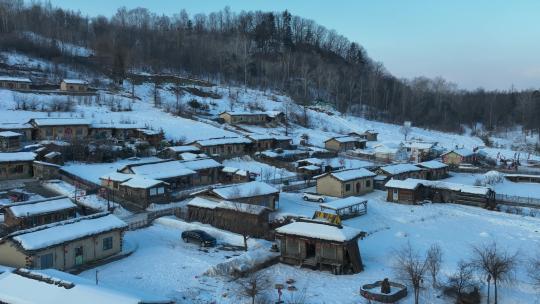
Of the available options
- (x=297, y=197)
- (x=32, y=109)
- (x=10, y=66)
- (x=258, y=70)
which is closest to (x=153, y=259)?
(x=297, y=197)

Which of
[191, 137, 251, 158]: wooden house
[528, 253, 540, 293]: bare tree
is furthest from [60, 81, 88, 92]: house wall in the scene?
[528, 253, 540, 293]: bare tree

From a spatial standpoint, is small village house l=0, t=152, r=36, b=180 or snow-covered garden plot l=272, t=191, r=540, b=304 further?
small village house l=0, t=152, r=36, b=180

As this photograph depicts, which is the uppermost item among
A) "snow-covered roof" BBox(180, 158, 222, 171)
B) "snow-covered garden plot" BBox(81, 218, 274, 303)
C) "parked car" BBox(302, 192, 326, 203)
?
"snow-covered roof" BBox(180, 158, 222, 171)

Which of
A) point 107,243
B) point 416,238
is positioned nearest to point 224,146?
point 416,238

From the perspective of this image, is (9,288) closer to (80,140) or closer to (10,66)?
(80,140)

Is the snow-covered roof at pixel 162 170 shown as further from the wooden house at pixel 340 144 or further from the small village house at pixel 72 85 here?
the small village house at pixel 72 85

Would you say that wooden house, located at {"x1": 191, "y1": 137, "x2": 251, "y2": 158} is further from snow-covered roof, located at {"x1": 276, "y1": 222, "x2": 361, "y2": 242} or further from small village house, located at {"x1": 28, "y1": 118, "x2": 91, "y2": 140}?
snow-covered roof, located at {"x1": 276, "y1": 222, "x2": 361, "y2": 242}
